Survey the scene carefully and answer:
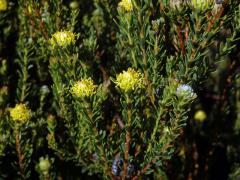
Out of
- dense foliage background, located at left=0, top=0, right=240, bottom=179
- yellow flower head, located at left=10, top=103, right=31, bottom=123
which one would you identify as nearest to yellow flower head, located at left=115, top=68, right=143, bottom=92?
dense foliage background, located at left=0, top=0, right=240, bottom=179

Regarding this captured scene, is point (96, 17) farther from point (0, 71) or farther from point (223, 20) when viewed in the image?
point (223, 20)

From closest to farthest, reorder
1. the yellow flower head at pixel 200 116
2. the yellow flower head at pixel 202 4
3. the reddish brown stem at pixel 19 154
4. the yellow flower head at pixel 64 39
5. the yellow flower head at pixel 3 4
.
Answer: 1. the yellow flower head at pixel 202 4
2. the yellow flower head at pixel 64 39
3. the reddish brown stem at pixel 19 154
4. the yellow flower head at pixel 3 4
5. the yellow flower head at pixel 200 116

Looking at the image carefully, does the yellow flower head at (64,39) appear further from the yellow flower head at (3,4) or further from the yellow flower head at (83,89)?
the yellow flower head at (3,4)

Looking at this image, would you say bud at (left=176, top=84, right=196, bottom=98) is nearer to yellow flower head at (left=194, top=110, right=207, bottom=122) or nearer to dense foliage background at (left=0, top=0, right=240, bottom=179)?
dense foliage background at (left=0, top=0, right=240, bottom=179)

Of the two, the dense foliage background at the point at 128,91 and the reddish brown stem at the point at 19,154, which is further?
the reddish brown stem at the point at 19,154

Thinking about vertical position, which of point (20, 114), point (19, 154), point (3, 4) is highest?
point (3, 4)

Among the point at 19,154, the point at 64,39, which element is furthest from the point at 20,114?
the point at 64,39

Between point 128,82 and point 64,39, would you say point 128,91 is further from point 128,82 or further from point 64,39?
point 64,39

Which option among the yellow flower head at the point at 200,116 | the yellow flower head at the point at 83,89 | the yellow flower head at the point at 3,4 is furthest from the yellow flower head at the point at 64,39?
the yellow flower head at the point at 200,116
